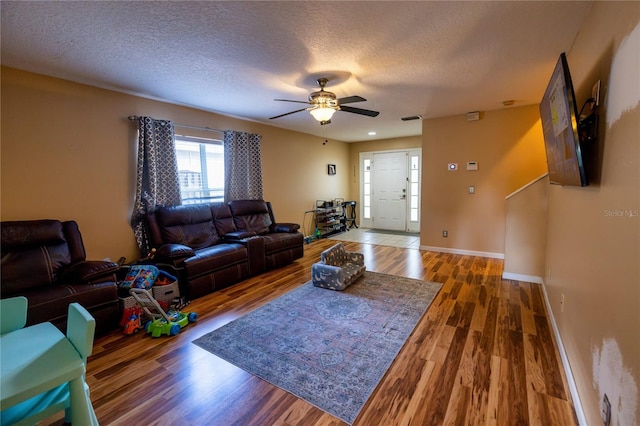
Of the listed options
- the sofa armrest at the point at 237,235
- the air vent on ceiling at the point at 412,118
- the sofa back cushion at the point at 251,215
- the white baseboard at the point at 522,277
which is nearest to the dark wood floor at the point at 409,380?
the white baseboard at the point at 522,277

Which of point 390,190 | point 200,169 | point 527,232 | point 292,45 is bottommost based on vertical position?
point 527,232

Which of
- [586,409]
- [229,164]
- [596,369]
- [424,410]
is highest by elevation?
[229,164]

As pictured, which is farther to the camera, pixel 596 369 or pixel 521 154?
pixel 521 154

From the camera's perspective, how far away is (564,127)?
1.54 metres

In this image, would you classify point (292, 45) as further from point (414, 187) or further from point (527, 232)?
point (414, 187)

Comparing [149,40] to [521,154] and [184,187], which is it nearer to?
[184,187]

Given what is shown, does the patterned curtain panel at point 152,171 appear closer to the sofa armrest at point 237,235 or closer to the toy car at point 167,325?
the sofa armrest at point 237,235

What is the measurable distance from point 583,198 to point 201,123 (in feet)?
14.4

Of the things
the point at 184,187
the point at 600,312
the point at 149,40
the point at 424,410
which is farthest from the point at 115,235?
the point at 600,312

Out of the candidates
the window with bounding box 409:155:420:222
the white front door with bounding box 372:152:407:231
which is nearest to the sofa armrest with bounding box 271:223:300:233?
the white front door with bounding box 372:152:407:231

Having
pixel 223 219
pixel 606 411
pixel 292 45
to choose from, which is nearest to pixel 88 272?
pixel 223 219

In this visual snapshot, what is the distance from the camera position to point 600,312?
128 cm

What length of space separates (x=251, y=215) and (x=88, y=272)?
7.99 feet

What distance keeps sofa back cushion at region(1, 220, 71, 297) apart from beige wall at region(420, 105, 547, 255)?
16.6 feet
